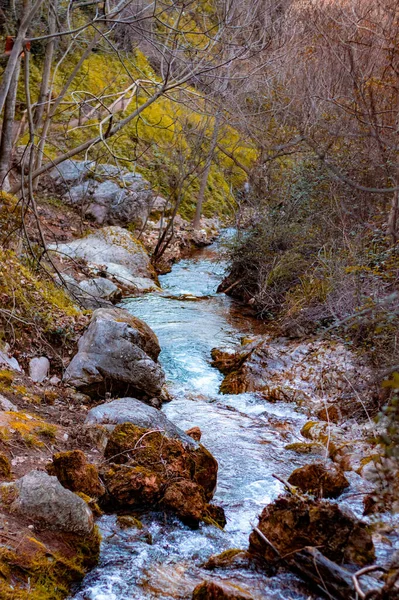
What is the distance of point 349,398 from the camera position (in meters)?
6.37

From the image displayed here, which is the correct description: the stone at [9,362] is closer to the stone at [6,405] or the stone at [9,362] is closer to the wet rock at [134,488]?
the stone at [6,405]

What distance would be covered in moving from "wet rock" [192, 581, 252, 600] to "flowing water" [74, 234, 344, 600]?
0.66 feet

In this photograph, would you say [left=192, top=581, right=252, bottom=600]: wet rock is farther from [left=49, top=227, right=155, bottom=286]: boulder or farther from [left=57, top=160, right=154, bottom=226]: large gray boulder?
[left=57, top=160, right=154, bottom=226]: large gray boulder

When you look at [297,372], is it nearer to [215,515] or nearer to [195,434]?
[195,434]

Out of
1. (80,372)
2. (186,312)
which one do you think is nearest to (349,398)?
(80,372)

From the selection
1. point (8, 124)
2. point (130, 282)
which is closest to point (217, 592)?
point (8, 124)

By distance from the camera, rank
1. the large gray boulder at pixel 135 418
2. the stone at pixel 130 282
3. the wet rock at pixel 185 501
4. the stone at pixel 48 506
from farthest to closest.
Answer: the stone at pixel 130 282
the large gray boulder at pixel 135 418
the wet rock at pixel 185 501
the stone at pixel 48 506

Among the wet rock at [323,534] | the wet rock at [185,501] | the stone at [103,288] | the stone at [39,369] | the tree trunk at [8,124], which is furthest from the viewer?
the stone at [103,288]

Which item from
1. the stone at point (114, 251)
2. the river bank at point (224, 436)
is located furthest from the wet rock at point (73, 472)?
the stone at point (114, 251)

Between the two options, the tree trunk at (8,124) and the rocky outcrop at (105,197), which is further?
the rocky outcrop at (105,197)

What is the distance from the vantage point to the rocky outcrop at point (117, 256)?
11406mm

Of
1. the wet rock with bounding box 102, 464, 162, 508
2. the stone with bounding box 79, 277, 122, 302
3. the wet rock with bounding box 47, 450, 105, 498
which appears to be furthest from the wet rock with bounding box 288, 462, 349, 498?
the stone with bounding box 79, 277, 122, 302

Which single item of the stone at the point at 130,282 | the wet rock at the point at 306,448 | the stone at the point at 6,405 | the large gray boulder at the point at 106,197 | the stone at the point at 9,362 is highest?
the large gray boulder at the point at 106,197

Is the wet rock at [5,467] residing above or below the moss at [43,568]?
above
